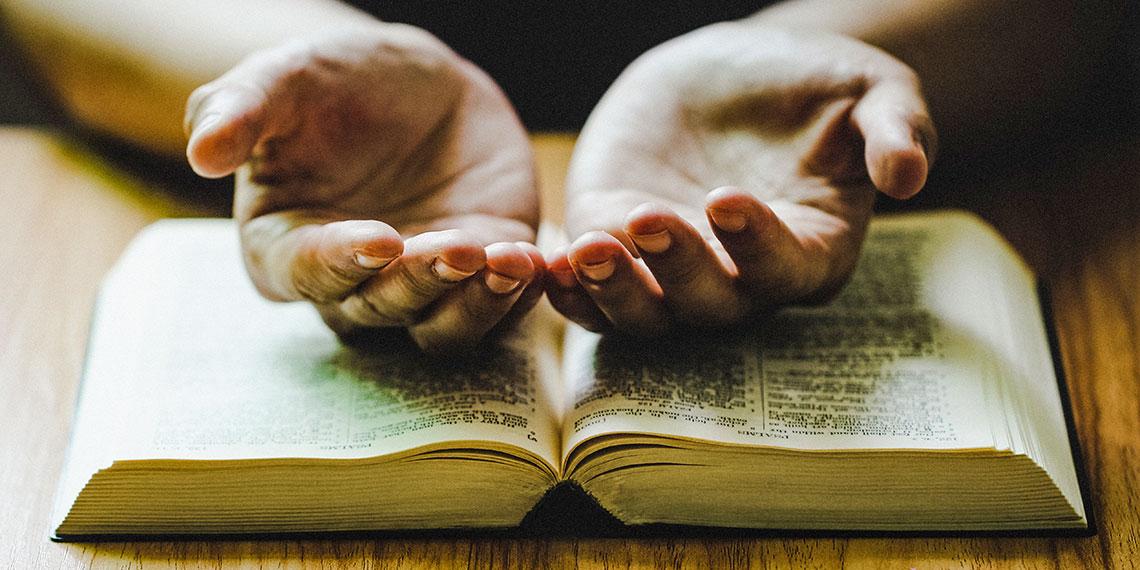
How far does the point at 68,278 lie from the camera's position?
901mm

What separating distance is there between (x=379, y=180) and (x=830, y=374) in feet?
1.20

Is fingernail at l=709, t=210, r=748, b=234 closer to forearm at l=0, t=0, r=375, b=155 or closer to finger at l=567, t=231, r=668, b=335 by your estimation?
finger at l=567, t=231, r=668, b=335

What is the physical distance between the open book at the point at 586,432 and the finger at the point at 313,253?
0.07 m

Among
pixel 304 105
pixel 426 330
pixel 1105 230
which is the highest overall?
pixel 304 105

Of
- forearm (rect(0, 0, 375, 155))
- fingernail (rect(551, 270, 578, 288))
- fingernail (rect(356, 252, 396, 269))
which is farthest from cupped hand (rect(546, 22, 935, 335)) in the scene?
forearm (rect(0, 0, 375, 155))

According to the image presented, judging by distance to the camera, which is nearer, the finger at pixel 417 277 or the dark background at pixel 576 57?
the finger at pixel 417 277

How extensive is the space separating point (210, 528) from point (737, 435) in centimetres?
34

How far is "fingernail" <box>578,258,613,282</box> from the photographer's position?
0.65m

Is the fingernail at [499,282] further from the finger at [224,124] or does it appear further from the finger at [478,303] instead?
the finger at [224,124]

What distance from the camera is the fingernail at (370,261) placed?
63cm

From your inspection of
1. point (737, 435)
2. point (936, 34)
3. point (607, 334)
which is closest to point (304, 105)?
point (607, 334)

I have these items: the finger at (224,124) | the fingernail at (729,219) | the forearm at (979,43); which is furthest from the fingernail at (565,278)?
the forearm at (979,43)

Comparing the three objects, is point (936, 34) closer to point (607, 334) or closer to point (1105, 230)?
point (1105, 230)

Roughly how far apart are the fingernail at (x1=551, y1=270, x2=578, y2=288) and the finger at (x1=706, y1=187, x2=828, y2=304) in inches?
3.8
